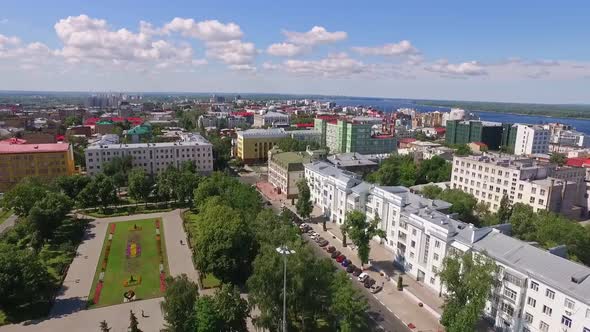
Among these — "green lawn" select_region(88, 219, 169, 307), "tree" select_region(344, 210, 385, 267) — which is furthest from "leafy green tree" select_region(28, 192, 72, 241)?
"tree" select_region(344, 210, 385, 267)

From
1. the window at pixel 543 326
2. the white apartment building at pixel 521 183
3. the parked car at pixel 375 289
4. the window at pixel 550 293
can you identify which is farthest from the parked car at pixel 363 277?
the white apartment building at pixel 521 183

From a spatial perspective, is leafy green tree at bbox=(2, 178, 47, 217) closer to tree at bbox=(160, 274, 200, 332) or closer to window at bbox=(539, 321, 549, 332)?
tree at bbox=(160, 274, 200, 332)

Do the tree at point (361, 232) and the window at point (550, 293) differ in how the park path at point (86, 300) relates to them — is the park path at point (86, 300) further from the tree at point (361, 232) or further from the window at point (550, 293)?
the window at point (550, 293)

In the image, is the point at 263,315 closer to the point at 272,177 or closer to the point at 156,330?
the point at 156,330

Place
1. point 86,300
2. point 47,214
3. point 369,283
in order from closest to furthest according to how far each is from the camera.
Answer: point 86,300 → point 369,283 → point 47,214

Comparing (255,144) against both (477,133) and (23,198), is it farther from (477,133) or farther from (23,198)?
(477,133)

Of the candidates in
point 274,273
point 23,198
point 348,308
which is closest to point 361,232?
point 348,308
